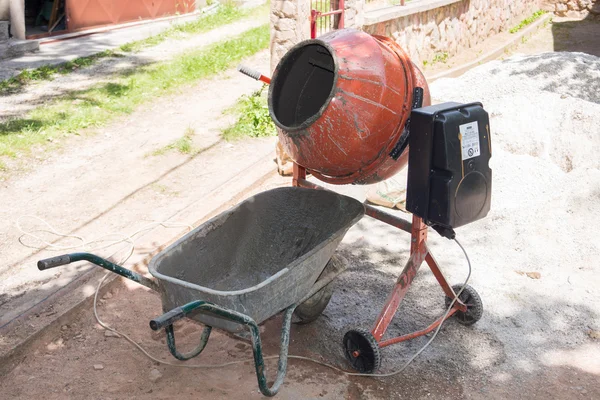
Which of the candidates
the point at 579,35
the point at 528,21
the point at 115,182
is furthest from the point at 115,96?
the point at 579,35

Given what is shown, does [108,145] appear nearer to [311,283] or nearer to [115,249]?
[115,249]

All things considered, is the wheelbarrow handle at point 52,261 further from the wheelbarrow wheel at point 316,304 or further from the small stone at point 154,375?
the wheelbarrow wheel at point 316,304

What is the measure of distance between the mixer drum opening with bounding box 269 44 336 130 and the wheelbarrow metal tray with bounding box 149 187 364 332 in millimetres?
486

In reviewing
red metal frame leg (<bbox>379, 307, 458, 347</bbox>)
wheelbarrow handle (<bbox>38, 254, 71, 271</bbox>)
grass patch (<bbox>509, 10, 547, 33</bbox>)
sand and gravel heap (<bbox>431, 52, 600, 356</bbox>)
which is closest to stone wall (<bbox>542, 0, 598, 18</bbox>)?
grass patch (<bbox>509, 10, 547, 33</bbox>)

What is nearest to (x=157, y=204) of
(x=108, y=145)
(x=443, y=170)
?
(x=108, y=145)

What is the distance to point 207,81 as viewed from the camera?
34.0 feet

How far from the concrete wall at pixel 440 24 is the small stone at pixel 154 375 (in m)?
6.39

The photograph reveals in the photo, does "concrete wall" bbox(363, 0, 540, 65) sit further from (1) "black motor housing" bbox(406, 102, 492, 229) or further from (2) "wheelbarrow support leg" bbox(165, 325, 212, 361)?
(2) "wheelbarrow support leg" bbox(165, 325, 212, 361)

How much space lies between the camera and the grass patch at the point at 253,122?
8.16 metres

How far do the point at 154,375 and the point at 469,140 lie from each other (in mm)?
2290

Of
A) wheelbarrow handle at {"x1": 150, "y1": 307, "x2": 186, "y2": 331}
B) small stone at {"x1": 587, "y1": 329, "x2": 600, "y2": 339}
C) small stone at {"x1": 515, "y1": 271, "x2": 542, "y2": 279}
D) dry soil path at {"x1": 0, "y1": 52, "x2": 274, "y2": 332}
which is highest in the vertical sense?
wheelbarrow handle at {"x1": 150, "y1": 307, "x2": 186, "y2": 331}

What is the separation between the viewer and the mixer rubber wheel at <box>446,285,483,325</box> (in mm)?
4613

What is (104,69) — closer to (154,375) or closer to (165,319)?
(154,375)

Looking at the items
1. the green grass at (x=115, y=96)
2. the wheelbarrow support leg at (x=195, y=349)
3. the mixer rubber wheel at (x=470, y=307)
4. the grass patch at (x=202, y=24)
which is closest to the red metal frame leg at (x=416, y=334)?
the mixer rubber wheel at (x=470, y=307)
